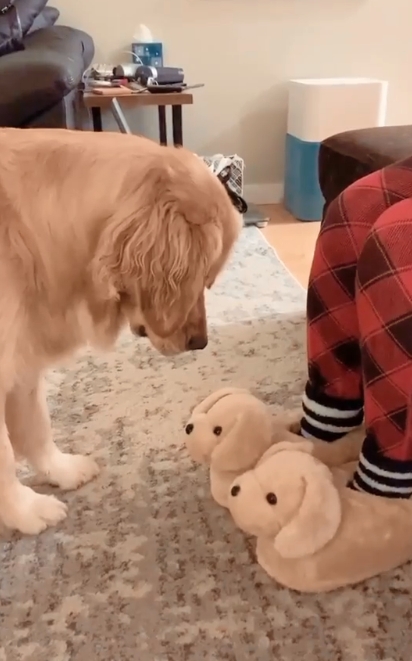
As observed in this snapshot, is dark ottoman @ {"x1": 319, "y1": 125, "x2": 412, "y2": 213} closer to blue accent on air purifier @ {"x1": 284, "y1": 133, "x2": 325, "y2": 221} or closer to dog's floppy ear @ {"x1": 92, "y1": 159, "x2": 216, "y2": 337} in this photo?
dog's floppy ear @ {"x1": 92, "y1": 159, "x2": 216, "y2": 337}

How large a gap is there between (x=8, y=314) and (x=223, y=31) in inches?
93.7

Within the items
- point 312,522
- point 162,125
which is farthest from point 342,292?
point 162,125

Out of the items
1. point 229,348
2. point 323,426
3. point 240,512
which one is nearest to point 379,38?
point 229,348

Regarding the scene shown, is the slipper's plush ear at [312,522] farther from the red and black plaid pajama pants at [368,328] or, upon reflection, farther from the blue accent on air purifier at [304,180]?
the blue accent on air purifier at [304,180]

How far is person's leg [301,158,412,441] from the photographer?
1.02 metres

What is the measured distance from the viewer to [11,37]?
7.44 feet

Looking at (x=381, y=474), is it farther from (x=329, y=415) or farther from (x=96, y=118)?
(x=96, y=118)

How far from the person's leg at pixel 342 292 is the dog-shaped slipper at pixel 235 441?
0.19 ft

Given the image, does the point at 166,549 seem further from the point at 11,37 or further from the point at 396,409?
the point at 11,37

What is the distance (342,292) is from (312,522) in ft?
1.11

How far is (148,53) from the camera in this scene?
2830mm

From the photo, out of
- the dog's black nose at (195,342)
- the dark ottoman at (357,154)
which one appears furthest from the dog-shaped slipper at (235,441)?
the dark ottoman at (357,154)

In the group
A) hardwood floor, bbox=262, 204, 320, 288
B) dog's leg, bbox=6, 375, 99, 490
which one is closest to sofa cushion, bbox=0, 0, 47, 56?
hardwood floor, bbox=262, 204, 320, 288

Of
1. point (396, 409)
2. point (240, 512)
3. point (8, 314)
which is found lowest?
point (240, 512)
